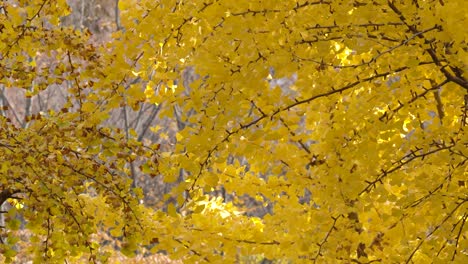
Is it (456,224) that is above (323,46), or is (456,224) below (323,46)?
below

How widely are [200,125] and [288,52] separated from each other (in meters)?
0.48

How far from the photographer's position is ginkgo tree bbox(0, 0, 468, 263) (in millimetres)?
2621

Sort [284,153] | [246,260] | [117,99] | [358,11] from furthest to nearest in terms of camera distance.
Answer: [246,260] < [284,153] < [117,99] < [358,11]

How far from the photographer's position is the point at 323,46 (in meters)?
2.49

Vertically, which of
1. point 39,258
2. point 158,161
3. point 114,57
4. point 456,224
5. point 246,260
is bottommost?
point 39,258

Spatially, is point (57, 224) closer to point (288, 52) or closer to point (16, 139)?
point (16, 139)

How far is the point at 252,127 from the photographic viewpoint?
2.87 meters

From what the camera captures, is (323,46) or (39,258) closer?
(323,46)

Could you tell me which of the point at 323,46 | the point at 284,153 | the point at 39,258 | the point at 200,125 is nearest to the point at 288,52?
the point at 323,46

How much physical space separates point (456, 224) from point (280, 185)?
151 cm

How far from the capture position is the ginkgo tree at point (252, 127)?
2.62m

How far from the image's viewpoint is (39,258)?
323 centimetres

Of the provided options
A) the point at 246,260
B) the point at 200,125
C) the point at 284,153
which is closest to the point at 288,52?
the point at 200,125

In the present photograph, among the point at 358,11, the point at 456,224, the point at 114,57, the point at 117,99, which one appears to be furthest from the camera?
the point at 114,57
